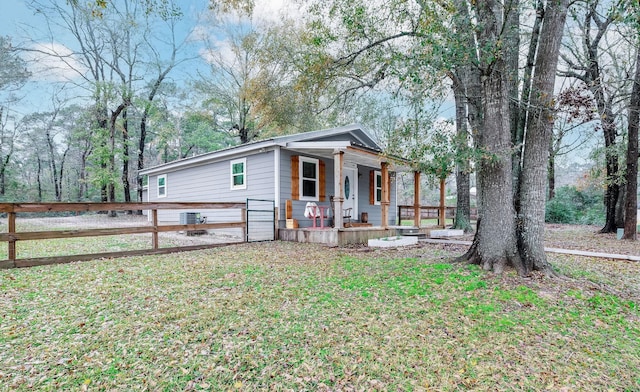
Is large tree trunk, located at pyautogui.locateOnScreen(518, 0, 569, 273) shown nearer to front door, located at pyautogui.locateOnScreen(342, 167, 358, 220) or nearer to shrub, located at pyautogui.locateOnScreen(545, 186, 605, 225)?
front door, located at pyautogui.locateOnScreen(342, 167, 358, 220)

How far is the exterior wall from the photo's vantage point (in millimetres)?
9547

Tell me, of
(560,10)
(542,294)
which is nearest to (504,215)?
(542,294)

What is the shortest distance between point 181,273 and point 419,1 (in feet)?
19.4

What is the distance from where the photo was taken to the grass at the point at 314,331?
2305 millimetres

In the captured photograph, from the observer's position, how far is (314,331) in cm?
295

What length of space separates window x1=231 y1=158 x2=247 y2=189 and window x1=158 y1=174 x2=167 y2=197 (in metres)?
5.11

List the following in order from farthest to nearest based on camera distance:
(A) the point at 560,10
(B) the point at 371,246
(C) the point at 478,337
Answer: (B) the point at 371,246 → (A) the point at 560,10 → (C) the point at 478,337

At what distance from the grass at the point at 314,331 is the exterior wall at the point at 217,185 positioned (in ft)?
16.3

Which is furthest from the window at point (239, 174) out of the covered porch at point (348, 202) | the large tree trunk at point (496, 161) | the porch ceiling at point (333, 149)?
the large tree trunk at point (496, 161)

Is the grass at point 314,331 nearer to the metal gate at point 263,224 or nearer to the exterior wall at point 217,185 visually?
the metal gate at point 263,224

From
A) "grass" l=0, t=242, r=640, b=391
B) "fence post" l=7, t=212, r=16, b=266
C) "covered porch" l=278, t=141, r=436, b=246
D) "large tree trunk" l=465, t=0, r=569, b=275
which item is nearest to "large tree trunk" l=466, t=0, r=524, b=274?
"large tree trunk" l=465, t=0, r=569, b=275

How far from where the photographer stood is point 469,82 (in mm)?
5453

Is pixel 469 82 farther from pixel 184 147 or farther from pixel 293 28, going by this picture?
pixel 184 147

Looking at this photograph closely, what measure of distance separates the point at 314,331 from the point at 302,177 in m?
7.20
